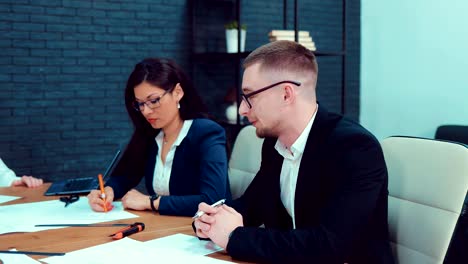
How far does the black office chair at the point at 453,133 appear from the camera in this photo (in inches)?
164

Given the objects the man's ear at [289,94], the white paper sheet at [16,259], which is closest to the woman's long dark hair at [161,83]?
the man's ear at [289,94]

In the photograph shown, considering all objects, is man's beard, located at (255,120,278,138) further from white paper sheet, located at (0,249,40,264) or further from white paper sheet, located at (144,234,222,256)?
white paper sheet, located at (0,249,40,264)

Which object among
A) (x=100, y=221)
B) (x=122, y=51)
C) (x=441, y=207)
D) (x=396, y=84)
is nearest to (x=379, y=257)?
(x=441, y=207)

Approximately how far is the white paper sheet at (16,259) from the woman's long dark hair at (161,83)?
3.27ft

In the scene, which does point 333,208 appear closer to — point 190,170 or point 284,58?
point 284,58

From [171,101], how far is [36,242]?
0.92 meters

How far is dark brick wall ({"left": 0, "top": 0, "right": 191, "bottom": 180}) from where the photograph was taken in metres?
3.80

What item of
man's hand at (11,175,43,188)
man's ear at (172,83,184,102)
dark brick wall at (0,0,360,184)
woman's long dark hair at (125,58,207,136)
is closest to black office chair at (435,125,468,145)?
dark brick wall at (0,0,360,184)

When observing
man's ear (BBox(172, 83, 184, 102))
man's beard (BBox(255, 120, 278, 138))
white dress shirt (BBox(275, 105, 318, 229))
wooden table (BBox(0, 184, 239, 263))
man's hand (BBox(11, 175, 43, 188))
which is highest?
man's ear (BBox(172, 83, 184, 102))

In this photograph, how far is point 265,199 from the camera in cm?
167

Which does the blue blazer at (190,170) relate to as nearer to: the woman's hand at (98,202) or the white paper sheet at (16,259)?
the woman's hand at (98,202)

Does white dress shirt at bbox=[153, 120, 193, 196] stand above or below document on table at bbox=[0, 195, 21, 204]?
above

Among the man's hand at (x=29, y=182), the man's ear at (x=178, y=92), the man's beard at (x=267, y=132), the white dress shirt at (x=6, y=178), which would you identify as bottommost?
the white dress shirt at (x=6, y=178)

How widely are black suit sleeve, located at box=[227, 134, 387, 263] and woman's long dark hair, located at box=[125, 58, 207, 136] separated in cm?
101
